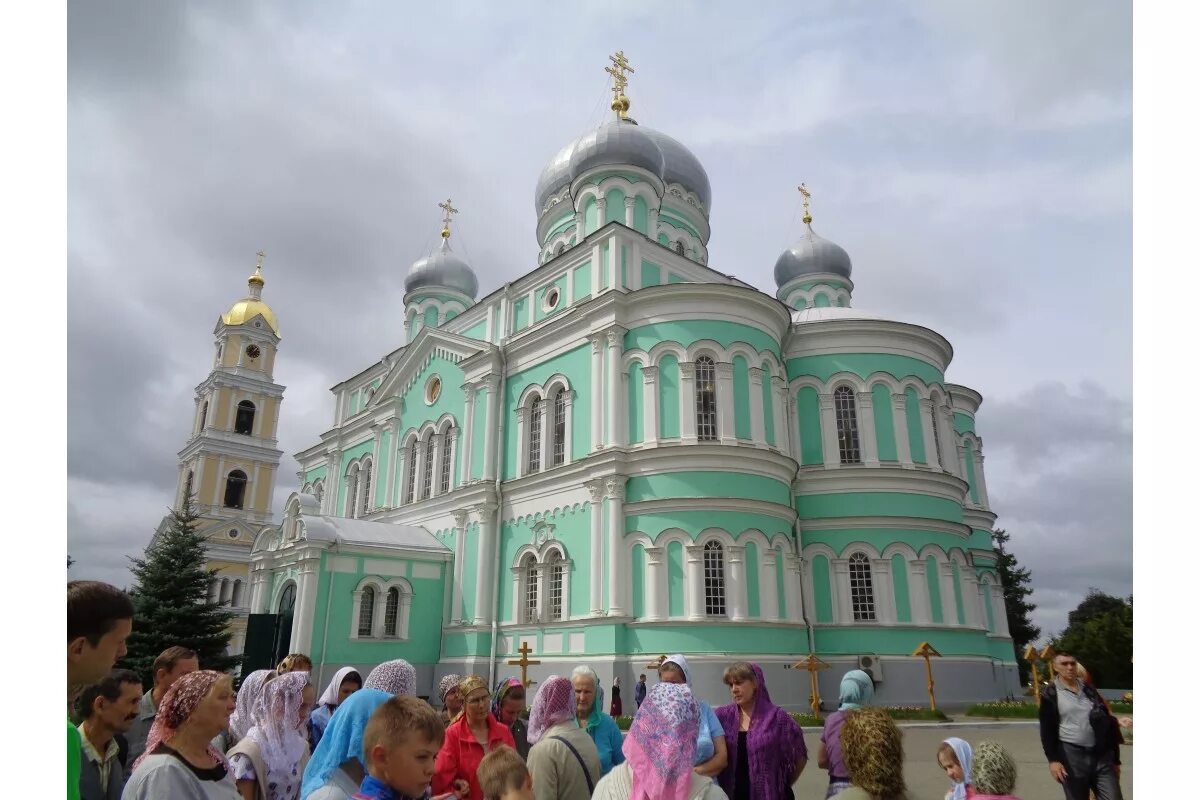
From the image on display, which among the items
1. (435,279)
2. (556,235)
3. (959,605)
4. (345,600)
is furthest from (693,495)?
(435,279)

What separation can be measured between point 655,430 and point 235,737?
14.9m

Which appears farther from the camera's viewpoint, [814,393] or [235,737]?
[814,393]

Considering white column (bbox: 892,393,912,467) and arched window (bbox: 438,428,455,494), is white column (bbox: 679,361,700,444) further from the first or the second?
arched window (bbox: 438,428,455,494)

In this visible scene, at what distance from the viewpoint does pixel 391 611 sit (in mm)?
23281

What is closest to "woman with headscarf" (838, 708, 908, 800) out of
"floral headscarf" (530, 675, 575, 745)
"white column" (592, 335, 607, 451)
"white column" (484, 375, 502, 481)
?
"floral headscarf" (530, 675, 575, 745)

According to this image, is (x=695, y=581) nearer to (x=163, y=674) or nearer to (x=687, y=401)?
(x=687, y=401)

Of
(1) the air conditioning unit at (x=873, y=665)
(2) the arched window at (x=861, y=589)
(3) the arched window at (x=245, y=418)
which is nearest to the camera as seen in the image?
(1) the air conditioning unit at (x=873, y=665)

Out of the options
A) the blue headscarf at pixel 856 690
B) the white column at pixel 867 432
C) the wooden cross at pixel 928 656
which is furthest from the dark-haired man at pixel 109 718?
the white column at pixel 867 432

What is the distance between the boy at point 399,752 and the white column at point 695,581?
14.9 meters

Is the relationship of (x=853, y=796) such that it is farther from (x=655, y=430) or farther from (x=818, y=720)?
(x=655, y=430)

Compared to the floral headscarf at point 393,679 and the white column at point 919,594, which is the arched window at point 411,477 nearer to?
the white column at point 919,594

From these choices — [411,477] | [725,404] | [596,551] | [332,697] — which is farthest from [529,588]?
[332,697]

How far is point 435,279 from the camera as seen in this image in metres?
36.0

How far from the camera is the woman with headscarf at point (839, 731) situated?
4961mm
